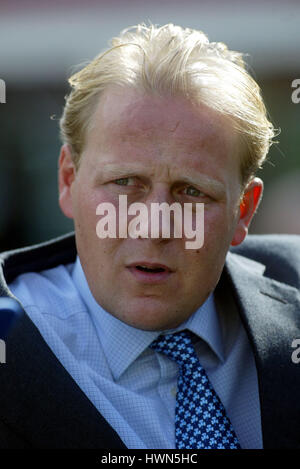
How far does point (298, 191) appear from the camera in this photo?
7.74 meters

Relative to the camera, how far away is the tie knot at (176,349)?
200 cm

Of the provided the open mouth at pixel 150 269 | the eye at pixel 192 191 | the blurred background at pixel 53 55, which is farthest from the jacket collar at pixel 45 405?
the blurred background at pixel 53 55

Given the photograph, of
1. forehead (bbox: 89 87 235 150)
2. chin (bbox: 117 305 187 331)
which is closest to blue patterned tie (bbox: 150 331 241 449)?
chin (bbox: 117 305 187 331)

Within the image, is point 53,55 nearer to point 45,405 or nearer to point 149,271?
point 149,271

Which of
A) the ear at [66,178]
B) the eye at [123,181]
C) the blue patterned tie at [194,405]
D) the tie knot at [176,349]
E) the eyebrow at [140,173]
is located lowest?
the blue patterned tie at [194,405]

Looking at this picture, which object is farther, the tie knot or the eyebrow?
the tie knot

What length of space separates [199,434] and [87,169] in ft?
2.88

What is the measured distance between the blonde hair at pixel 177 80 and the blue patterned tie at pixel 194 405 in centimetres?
61

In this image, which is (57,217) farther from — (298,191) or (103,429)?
(103,429)

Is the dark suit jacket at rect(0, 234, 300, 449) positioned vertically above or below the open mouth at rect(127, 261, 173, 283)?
below

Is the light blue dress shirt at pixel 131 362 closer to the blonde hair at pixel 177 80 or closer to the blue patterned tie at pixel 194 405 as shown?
the blue patterned tie at pixel 194 405

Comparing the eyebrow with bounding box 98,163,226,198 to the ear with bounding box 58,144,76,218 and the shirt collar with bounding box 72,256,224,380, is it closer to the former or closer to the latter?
the ear with bounding box 58,144,76,218

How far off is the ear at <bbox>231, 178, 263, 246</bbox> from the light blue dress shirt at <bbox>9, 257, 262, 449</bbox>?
26cm

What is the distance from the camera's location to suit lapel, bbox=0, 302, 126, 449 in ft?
5.57
